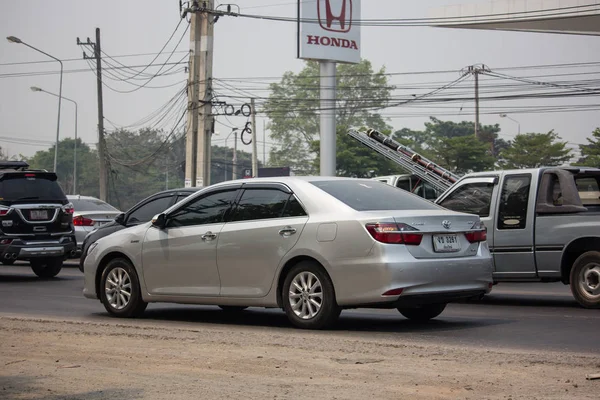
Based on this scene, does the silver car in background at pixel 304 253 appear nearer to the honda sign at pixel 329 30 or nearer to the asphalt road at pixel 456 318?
the asphalt road at pixel 456 318

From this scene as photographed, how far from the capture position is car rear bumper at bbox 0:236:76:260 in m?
18.9

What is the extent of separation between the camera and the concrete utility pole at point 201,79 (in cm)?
3562

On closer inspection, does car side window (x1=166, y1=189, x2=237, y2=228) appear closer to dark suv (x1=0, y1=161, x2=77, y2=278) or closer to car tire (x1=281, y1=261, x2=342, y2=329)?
car tire (x1=281, y1=261, x2=342, y2=329)

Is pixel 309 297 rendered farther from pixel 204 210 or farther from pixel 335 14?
pixel 335 14

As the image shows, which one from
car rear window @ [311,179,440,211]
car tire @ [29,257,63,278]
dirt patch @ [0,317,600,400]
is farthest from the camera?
car tire @ [29,257,63,278]

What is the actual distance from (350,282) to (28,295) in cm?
773

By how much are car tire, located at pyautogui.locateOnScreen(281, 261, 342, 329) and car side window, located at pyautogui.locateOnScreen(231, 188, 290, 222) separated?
0.75m

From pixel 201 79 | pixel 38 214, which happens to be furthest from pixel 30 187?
pixel 201 79

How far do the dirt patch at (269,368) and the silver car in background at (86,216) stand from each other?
13954 millimetres

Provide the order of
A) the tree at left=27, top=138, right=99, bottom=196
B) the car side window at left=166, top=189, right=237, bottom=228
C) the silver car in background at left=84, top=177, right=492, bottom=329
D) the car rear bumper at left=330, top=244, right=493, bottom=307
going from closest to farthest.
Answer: the car rear bumper at left=330, top=244, right=493, bottom=307 → the silver car in background at left=84, top=177, right=492, bottom=329 → the car side window at left=166, top=189, right=237, bottom=228 → the tree at left=27, top=138, right=99, bottom=196

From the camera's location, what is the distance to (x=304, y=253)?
10.3m

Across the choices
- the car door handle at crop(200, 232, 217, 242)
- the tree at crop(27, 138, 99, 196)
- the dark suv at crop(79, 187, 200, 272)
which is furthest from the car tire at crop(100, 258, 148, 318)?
the tree at crop(27, 138, 99, 196)

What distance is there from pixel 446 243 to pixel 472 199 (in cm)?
419

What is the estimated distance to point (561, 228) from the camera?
13.1 meters
